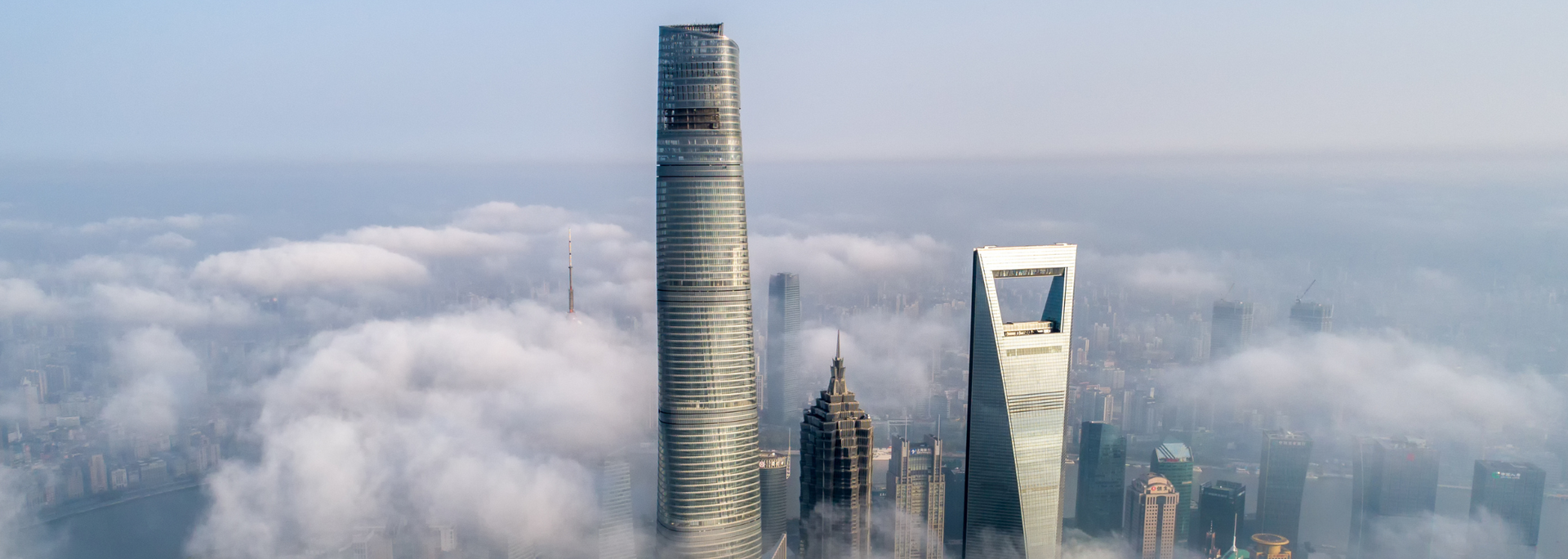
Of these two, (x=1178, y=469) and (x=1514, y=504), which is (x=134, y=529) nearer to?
(x=1178, y=469)

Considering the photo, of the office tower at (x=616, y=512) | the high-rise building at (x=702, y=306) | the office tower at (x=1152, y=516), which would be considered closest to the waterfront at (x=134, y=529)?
the office tower at (x=616, y=512)

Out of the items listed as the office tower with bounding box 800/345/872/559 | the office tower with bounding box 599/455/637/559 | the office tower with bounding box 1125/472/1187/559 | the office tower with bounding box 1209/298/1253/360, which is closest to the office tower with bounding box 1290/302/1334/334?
the office tower with bounding box 1209/298/1253/360

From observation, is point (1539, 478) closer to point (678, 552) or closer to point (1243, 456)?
point (1243, 456)

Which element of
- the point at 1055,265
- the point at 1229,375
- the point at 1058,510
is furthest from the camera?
the point at 1229,375

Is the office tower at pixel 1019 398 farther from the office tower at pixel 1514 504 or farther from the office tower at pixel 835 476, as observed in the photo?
the office tower at pixel 1514 504

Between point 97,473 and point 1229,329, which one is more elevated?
point 1229,329

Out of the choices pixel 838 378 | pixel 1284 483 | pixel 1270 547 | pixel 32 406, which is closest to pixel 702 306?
pixel 838 378

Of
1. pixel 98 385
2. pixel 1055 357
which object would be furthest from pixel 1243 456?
pixel 98 385
